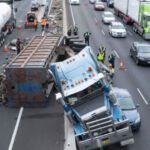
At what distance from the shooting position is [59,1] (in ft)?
222

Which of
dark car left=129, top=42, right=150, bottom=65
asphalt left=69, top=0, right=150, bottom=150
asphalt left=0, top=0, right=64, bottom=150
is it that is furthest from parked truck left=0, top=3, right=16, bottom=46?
asphalt left=0, top=0, right=64, bottom=150

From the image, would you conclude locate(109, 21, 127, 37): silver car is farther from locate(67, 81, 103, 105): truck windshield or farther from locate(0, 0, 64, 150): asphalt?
locate(67, 81, 103, 105): truck windshield

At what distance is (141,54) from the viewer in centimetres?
3028

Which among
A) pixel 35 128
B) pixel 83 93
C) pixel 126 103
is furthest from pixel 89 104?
pixel 35 128

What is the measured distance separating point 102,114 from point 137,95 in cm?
773

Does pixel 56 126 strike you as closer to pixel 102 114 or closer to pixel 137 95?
pixel 102 114

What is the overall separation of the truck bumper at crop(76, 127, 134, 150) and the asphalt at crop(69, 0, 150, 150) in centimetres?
106

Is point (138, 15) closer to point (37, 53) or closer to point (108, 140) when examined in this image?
point (37, 53)

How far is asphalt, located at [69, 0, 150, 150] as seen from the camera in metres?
18.0

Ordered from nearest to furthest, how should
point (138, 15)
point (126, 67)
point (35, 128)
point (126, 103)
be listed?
point (126, 103) < point (35, 128) < point (126, 67) < point (138, 15)

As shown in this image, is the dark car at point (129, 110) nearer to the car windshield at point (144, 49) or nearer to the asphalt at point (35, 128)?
the asphalt at point (35, 128)

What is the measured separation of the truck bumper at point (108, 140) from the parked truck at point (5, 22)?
2400cm

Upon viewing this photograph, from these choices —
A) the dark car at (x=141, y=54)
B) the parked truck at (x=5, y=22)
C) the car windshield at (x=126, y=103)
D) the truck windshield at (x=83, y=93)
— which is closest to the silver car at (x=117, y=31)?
the dark car at (x=141, y=54)

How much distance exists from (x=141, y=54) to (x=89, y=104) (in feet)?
48.0
